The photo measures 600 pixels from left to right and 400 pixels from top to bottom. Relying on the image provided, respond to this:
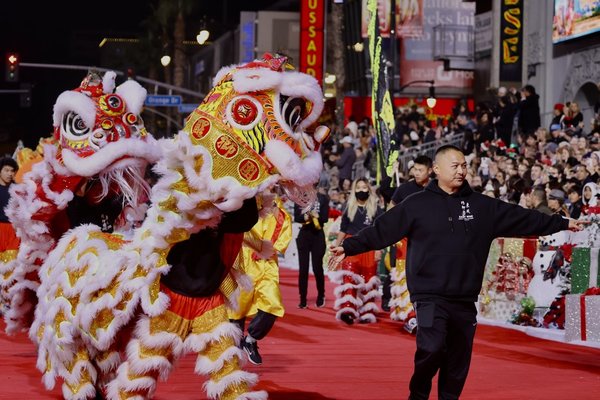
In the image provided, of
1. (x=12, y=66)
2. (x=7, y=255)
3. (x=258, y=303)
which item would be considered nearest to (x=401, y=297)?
(x=258, y=303)

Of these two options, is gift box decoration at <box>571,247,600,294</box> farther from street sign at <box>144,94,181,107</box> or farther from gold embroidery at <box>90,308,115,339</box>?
street sign at <box>144,94,181,107</box>

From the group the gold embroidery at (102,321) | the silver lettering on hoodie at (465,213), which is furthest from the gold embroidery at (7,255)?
the silver lettering on hoodie at (465,213)

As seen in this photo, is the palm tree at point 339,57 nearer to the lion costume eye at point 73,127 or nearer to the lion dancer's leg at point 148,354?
the lion costume eye at point 73,127

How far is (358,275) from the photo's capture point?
1595cm

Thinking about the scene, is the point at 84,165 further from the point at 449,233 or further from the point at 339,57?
the point at 339,57

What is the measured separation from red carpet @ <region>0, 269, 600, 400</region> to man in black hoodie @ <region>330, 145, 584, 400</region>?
144cm

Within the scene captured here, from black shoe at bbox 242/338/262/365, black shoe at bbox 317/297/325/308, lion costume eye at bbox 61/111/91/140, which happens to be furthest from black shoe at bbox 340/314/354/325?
lion costume eye at bbox 61/111/91/140

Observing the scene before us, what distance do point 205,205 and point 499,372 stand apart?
15.6 ft

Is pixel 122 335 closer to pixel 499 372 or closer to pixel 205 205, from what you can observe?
pixel 205 205

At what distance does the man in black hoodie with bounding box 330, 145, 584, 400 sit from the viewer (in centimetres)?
800

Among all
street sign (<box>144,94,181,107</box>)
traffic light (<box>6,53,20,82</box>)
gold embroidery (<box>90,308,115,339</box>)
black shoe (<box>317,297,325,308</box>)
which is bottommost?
black shoe (<box>317,297,325,308</box>)

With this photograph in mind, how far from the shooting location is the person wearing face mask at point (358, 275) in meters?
15.8

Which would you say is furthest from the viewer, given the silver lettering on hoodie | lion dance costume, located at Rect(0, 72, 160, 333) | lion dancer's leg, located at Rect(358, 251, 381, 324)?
lion dancer's leg, located at Rect(358, 251, 381, 324)

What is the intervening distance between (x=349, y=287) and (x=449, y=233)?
309 inches
